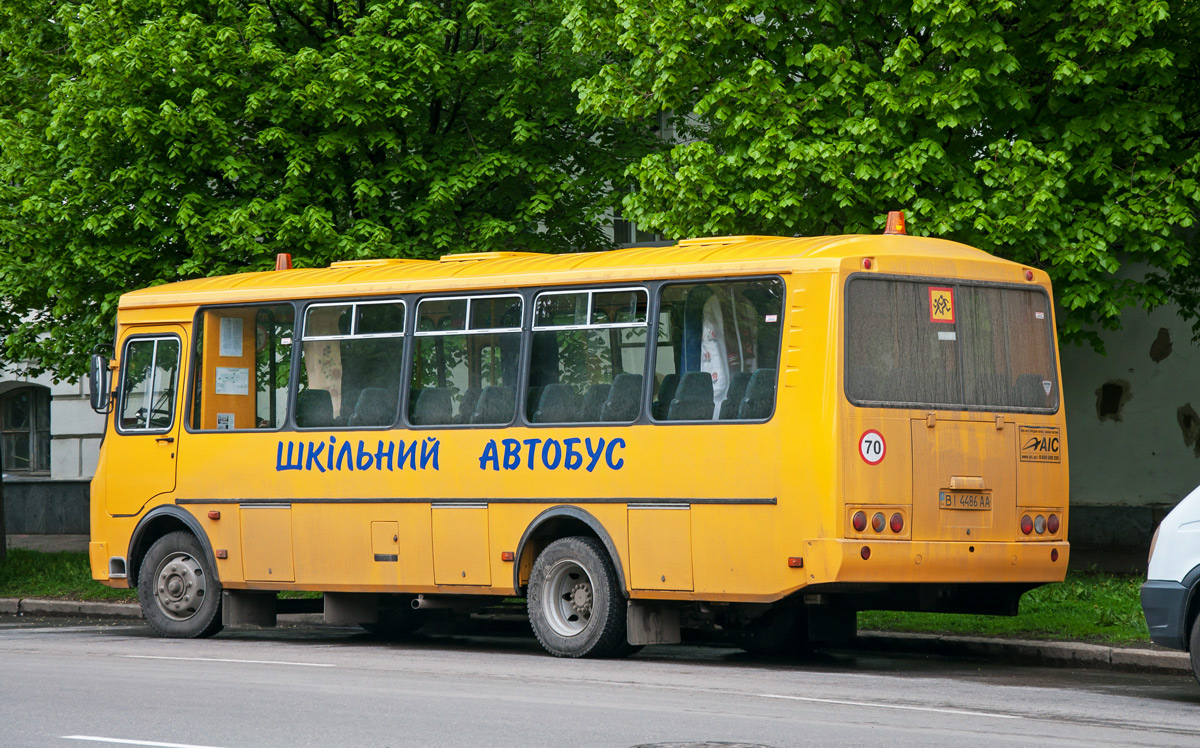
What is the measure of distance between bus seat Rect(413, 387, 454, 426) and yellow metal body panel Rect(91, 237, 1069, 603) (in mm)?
128

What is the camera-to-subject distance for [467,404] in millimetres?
13234

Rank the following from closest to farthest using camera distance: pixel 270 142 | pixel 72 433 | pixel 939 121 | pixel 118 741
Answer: pixel 118 741 → pixel 939 121 → pixel 270 142 → pixel 72 433

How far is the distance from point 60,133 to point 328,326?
5959mm

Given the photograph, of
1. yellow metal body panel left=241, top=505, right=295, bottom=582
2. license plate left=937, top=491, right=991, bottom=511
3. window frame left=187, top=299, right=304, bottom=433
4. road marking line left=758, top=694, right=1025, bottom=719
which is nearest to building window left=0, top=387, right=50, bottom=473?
window frame left=187, top=299, right=304, bottom=433

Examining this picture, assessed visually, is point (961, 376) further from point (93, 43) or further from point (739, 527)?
point (93, 43)

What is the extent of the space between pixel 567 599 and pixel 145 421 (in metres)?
4.86

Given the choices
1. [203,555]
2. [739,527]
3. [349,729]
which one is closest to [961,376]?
[739,527]

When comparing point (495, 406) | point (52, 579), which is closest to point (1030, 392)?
point (495, 406)

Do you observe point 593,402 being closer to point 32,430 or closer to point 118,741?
point 118,741

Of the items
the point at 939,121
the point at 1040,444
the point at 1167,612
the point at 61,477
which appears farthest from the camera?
the point at 61,477

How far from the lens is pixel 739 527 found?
1154 cm

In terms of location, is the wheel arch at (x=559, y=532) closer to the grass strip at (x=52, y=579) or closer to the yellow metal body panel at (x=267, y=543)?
the yellow metal body panel at (x=267, y=543)

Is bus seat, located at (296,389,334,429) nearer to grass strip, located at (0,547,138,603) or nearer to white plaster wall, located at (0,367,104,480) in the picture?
grass strip, located at (0,547,138,603)

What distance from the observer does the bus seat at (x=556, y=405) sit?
41.4 ft
